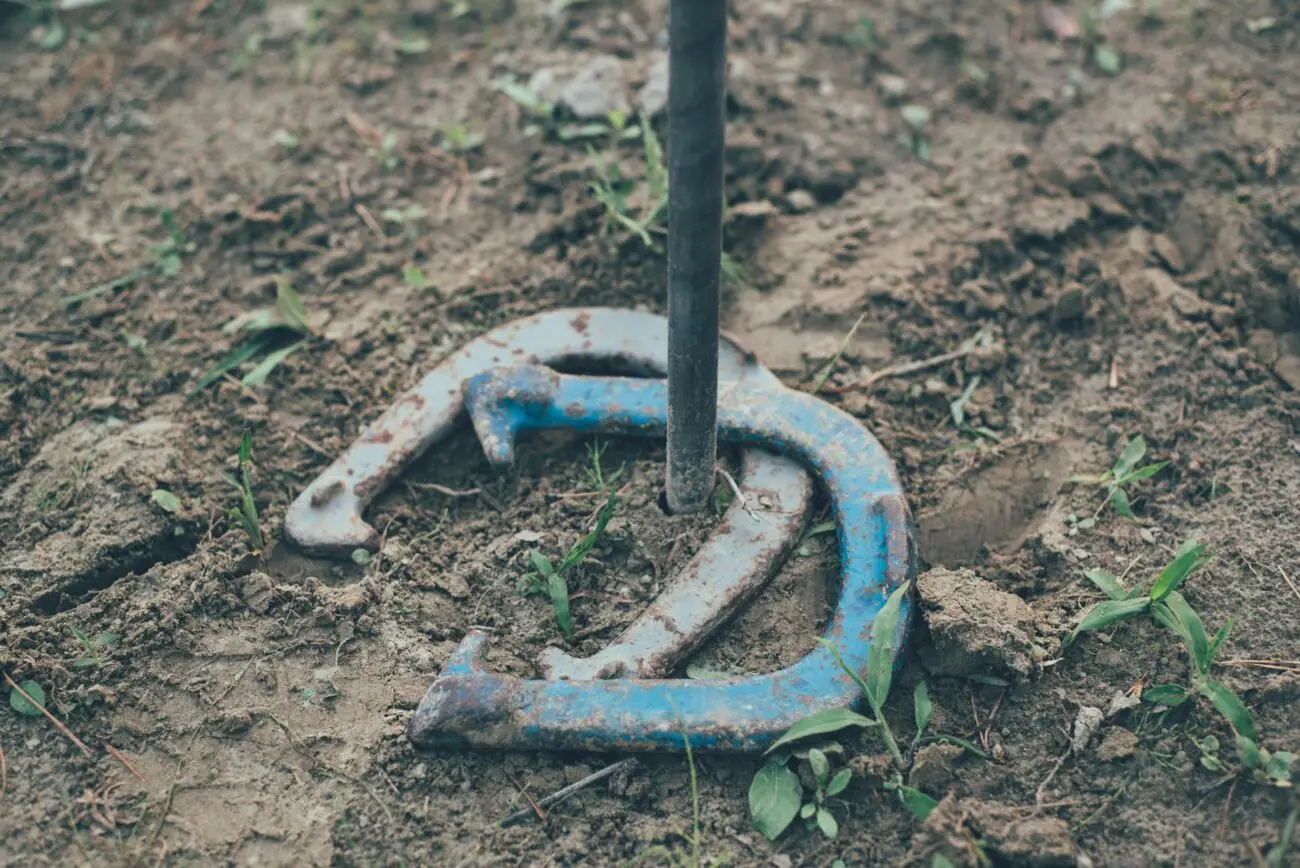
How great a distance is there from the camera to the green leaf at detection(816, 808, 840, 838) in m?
1.86

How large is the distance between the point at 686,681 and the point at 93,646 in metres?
1.14

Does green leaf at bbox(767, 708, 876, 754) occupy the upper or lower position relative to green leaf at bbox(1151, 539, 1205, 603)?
lower

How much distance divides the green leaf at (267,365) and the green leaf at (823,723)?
58.6 inches

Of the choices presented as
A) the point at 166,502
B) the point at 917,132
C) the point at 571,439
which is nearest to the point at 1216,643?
the point at 571,439

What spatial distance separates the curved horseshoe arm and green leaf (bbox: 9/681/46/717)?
1.73 feet

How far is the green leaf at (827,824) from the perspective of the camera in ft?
6.10

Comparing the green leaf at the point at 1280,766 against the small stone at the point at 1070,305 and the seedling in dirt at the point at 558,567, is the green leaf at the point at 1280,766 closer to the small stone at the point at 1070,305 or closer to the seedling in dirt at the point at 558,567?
the small stone at the point at 1070,305

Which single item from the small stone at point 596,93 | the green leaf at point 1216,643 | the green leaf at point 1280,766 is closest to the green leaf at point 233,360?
the small stone at point 596,93

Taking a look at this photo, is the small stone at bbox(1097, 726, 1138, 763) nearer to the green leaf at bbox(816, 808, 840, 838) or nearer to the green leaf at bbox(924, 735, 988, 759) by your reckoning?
the green leaf at bbox(924, 735, 988, 759)

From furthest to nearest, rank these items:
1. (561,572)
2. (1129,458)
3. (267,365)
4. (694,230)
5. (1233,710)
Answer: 1. (267,365)
2. (1129,458)
3. (561,572)
4. (1233,710)
5. (694,230)

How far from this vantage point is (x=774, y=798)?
1.90 metres

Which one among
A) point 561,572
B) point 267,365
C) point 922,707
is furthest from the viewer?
point 267,365

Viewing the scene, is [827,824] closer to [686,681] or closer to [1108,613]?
[686,681]

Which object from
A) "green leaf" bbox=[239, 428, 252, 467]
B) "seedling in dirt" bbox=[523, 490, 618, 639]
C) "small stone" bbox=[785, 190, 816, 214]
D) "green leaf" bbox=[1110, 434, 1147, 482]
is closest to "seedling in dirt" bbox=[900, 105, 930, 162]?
"small stone" bbox=[785, 190, 816, 214]
